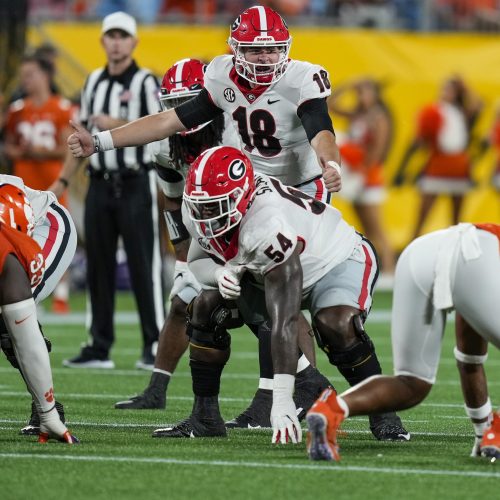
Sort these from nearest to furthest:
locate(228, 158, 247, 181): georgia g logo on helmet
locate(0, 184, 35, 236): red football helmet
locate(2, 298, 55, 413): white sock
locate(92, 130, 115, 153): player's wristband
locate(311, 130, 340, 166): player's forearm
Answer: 1. locate(2, 298, 55, 413): white sock
2. locate(228, 158, 247, 181): georgia g logo on helmet
3. locate(0, 184, 35, 236): red football helmet
4. locate(311, 130, 340, 166): player's forearm
5. locate(92, 130, 115, 153): player's wristband

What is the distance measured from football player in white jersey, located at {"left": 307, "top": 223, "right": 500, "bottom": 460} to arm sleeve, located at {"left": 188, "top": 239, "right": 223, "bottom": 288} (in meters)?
0.92

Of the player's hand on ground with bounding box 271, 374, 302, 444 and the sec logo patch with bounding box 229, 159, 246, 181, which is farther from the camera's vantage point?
the sec logo patch with bounding box 229, 159, 246, 181

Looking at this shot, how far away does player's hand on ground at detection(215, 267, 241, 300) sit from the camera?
5234 millimetres

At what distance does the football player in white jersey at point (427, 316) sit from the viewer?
4566mm

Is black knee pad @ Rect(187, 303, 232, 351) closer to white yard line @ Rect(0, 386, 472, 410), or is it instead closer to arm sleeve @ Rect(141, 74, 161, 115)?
white yard line @ Rect(0, 386, 472, 410)

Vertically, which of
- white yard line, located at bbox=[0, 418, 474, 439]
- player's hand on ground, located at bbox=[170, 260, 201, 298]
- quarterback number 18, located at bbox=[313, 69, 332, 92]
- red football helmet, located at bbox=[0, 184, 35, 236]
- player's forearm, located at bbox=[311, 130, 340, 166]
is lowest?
white yard line, located at bbox=[0, 418, 474, 439]

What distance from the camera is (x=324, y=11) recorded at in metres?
16.8

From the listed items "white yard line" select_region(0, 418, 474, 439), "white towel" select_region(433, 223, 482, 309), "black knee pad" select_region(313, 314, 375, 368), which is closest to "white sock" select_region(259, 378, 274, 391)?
"white yard line" select_region(0, 418, 474, 439)

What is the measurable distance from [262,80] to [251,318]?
1.07 meters

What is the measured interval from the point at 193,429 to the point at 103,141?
4.32 feet

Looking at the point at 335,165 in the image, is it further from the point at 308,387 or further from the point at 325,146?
the point at 308,387

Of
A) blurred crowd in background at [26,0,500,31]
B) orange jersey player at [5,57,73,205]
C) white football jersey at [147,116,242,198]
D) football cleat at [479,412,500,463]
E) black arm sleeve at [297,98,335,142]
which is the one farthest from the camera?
blurred crowd in background at [26,0,500,31]

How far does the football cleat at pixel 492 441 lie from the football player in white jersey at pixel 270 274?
697 millimetres

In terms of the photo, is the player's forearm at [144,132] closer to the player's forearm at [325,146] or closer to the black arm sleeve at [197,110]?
the black arm sleeve at [197,110]
